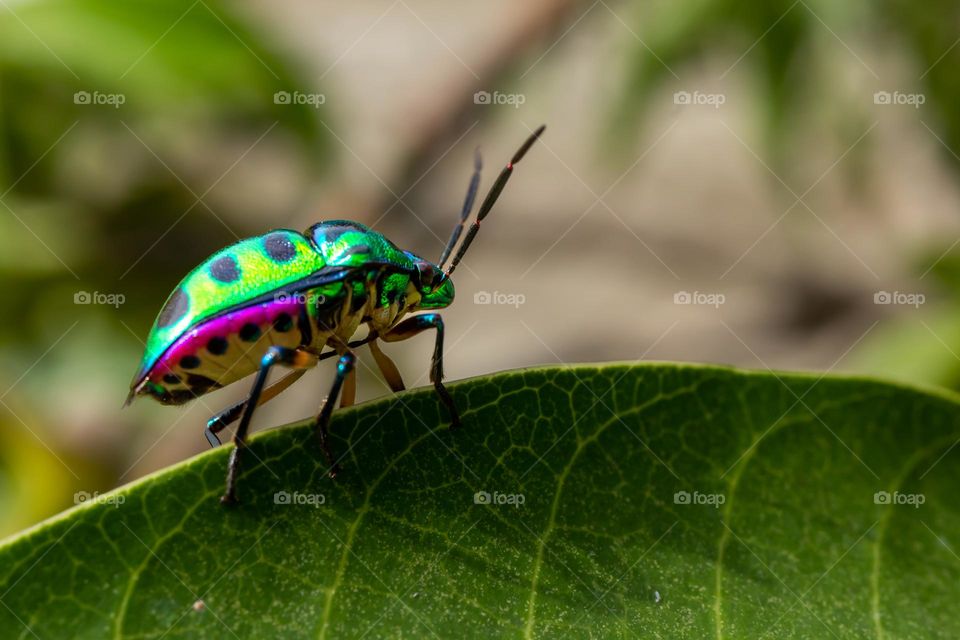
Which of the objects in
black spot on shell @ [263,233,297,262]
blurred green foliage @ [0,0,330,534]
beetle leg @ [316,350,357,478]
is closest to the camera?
Answer: beetle leg @ [316,350,357,478]

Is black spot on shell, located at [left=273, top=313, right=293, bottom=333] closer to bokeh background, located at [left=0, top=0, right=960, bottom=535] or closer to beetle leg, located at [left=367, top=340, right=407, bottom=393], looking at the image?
beetle leg, located at [left=367, top=340, right=407, bottom=393]

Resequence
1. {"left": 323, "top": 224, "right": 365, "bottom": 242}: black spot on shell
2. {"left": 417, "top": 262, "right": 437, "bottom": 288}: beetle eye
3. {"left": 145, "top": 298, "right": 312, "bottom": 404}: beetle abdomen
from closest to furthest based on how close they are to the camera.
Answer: {"left": 145, "top": 298, "right": 312, "bottom": 404}: beetle abdomen, {"left": 323, "top": 224, "right": 365, "bottom": 242}: black spot on shell, {"left": 417, "top": 262, "right": 437, "bottom": 288}: beetle eye

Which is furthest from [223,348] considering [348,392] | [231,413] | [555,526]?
[555,526]

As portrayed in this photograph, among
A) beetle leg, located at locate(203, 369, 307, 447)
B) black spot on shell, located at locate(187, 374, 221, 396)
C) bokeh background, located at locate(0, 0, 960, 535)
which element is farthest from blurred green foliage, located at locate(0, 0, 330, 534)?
black spot on shell, located at locate(187, 374, 221, 396)

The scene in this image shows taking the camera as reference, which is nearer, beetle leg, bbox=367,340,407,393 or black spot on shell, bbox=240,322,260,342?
black spot on shell, bbox=240,322,260,342

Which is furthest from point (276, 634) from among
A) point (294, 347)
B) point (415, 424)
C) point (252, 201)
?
point (252, 201)
